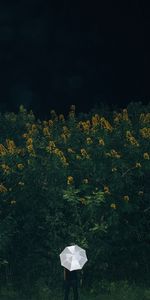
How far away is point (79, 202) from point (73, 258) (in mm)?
2154

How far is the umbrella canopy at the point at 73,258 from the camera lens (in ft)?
44.7

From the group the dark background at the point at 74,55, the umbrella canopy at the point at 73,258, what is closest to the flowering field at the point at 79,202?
the umbrella canopy at the point at 73,258

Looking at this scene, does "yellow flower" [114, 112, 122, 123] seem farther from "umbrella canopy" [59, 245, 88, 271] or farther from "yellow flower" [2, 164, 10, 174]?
"umbrella canopy" [59, 245, 88, 271]

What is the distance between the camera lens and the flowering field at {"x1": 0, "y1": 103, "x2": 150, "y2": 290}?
15.6m

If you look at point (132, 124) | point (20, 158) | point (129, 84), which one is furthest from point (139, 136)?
point (129, 84)

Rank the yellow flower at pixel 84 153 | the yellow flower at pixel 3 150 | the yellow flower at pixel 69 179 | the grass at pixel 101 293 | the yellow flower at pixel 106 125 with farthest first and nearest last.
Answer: the yellow flower at pixel 106 125 < the yellow flower at pixel 3 150 < the yellow flower at pixel 84 153 < the grass at pixel 101 293 < the yellow flower at pixel 69 179

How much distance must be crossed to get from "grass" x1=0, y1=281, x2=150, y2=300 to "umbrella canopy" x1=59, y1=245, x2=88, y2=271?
1.90 meters

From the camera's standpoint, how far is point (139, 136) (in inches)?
643

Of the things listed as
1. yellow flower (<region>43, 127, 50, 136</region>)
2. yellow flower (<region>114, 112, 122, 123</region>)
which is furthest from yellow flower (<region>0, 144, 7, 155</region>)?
yellow flower (<region>114, 112, 122, 123</region>)

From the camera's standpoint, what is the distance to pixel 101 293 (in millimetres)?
15859

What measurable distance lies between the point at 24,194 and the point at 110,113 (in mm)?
3763

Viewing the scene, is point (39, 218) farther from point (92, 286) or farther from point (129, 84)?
point (129, 84)

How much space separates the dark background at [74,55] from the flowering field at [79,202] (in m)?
4.73

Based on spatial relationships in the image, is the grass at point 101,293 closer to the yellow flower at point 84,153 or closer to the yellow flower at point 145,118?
the yellow flower at point 84,153
